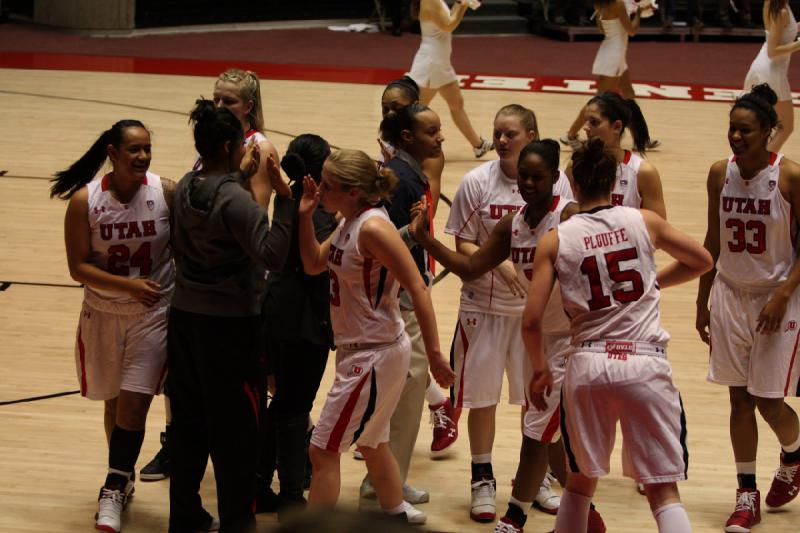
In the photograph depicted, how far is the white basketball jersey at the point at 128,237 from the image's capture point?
15.2 feet

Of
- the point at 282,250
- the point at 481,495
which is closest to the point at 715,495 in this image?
the point at 481,495

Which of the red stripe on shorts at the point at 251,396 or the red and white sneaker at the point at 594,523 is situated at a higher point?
the red stripe on shorts at the point at 251,396

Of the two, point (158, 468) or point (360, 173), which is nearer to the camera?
point (360, 173)

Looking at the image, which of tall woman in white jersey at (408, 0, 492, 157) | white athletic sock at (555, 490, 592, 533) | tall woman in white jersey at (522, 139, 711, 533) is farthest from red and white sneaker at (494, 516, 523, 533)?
tall woman in white jersey at (408, 0, 492, 157)

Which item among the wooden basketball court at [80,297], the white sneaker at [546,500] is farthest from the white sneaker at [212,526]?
the white sneaker at [546,500]

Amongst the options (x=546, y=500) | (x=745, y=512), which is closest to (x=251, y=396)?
(x=546, y=500)

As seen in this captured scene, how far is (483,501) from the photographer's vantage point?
16.3 ft

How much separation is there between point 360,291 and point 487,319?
836 mm

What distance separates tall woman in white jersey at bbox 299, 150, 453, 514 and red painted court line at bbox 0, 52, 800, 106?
11.1 metres

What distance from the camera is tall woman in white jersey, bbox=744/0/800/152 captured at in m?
9.83

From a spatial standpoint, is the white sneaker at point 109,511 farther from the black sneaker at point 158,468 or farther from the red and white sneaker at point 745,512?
the red and white sneaker at point 745,512

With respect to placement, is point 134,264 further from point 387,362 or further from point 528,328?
point 528,328

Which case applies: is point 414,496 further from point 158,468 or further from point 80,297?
point 80,297

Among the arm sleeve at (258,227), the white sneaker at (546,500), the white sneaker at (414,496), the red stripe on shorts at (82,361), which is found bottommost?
the white sneaker at (414,496)
